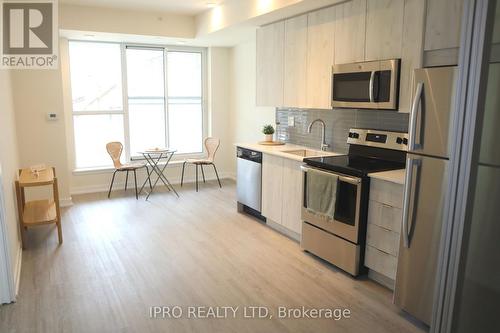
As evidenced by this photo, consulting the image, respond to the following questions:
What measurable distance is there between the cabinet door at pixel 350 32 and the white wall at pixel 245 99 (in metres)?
2.20

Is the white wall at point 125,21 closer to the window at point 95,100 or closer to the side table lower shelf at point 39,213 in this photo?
the window at point 95,100

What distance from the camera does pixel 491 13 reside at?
1659mm

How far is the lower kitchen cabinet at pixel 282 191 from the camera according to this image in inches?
159

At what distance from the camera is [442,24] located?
274 centimetres

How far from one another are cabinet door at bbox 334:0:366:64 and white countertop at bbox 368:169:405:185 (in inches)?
42.4

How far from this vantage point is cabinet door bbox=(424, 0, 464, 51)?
8.57 ft

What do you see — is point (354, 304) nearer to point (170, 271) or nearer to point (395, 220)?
point (395, 220)

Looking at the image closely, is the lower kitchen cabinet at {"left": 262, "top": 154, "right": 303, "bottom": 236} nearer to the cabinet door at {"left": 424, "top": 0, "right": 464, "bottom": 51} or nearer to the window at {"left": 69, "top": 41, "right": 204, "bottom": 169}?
the cabinet door at {"left": 424, "top": 0, "right": 464, "bottom": 51}

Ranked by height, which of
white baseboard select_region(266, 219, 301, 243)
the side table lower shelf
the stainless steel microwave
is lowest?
white baseboard select_region(266, 219, 301, 243)

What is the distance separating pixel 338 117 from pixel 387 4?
1.34 m

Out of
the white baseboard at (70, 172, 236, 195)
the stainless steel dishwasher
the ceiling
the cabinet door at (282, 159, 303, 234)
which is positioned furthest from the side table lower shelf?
the ceiling

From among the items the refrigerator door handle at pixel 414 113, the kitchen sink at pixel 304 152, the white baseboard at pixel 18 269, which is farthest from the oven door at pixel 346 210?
the white baseboard at pixel 18 269

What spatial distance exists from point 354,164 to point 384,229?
65 centimetres

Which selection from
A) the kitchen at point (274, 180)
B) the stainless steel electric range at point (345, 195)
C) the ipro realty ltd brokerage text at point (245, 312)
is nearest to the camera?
the kitchen at point (274, 180)
